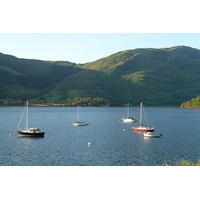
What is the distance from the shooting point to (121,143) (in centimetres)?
8844

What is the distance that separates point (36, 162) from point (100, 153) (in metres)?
17.1

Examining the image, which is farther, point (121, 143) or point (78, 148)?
point (121, 143)

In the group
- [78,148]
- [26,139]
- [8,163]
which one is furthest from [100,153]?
[26,139]

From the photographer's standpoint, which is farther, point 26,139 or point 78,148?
point 26,139

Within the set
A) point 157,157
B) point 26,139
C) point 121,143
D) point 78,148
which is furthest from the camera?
point 26,139
